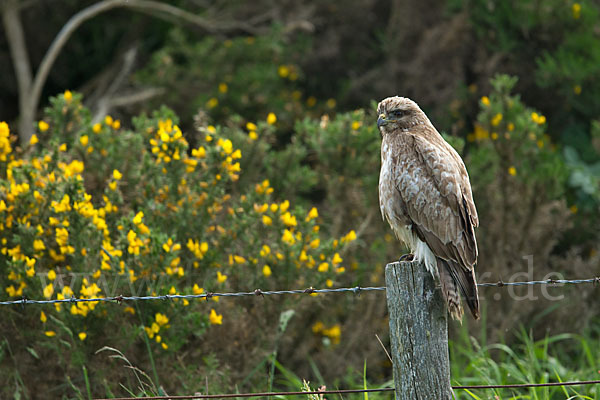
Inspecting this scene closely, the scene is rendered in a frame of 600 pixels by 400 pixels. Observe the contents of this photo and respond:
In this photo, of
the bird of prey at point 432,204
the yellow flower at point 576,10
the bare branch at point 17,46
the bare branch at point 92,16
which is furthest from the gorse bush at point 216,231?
the bare branch at point 17,46

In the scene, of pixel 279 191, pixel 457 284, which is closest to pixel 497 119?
pixel 279 191

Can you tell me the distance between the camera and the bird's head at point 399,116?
13.1ft

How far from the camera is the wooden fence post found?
2.82 meters

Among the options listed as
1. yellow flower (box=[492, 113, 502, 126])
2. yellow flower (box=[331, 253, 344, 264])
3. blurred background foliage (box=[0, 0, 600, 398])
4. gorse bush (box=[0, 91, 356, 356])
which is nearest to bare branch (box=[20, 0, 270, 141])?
blurred background foliage (box=[0, 0, 600, 398])

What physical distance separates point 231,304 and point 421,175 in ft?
5.38

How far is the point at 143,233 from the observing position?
13.6ft

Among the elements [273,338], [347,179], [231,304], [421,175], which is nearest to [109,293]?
[231,304]

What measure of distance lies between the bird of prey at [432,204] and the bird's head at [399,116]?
0.28ft

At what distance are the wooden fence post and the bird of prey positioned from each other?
0.40 meters

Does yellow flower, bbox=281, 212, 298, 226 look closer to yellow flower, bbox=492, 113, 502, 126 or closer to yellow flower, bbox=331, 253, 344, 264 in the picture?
yellow flower, bbox=331, 253, 344, 264

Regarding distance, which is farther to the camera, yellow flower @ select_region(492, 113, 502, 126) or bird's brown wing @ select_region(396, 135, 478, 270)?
yellow flower @ select_region(492, 113, 502, 126)

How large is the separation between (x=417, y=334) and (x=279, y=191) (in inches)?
133

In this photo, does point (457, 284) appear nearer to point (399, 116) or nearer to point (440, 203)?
point (440, 203)

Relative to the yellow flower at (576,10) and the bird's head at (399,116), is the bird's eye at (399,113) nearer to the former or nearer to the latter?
the bird's head at (399,116)
